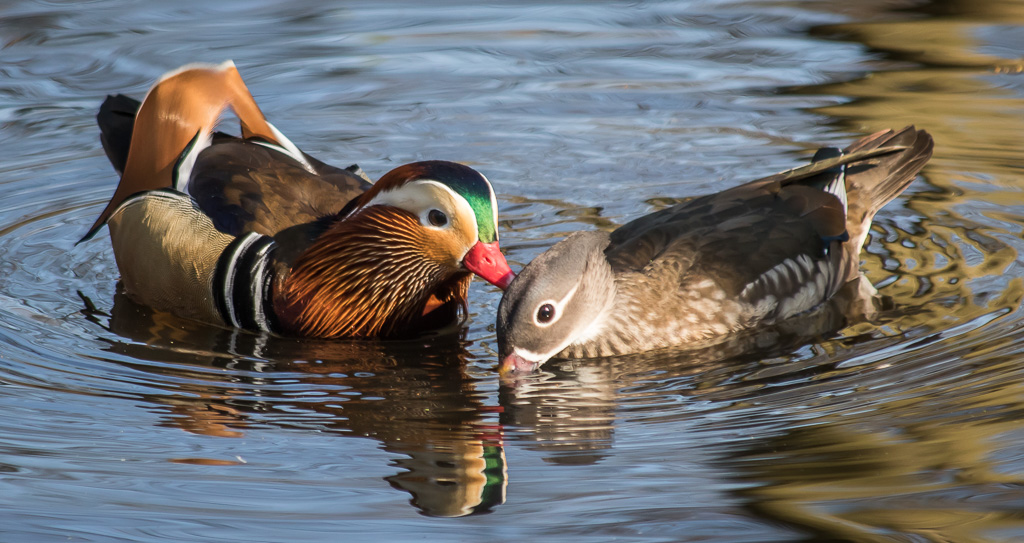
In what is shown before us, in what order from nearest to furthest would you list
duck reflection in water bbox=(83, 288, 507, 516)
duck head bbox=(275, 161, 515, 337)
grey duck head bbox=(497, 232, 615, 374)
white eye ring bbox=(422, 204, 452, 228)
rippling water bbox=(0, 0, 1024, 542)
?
rippling water bbox=(0, 0, 1024, 542) < duck reflection in water bbox=(83, 288, 507, 516) < grey duck head bbox=(497, 232, 615, 374) < white eye ring bbox=(422, 204, 452, 228) < duck head bbox=(275, 161, 515, 337)

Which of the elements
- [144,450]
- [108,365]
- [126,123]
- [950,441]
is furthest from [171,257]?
[950,441]

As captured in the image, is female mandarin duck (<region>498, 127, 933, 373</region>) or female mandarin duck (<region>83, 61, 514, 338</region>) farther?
female mandarin duck (<region>83, 61, 514, 338</region>)

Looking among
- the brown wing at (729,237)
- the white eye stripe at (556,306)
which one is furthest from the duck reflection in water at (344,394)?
the brown wing at (729,237)

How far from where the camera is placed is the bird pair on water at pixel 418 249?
504cm

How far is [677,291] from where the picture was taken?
520 centimetres

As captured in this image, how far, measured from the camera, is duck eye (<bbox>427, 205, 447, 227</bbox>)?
16.8 feet

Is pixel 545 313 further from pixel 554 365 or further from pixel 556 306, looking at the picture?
pixel 554 365

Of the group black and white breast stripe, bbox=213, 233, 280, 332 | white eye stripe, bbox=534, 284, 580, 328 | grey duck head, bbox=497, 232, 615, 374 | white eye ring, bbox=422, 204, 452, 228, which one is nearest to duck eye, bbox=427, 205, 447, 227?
white eye ring, bbox=422, 204, 452, 228

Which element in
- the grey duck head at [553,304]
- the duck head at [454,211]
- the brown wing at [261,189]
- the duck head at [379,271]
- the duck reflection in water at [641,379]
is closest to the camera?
the duck reflection in water at [641,379]

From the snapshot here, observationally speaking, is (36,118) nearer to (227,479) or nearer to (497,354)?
(497,354)

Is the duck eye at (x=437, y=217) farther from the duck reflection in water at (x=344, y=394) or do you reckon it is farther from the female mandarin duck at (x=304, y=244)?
the duck reflection in water at (x=344, y=394)

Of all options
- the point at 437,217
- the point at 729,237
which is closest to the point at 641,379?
the point at 729,237

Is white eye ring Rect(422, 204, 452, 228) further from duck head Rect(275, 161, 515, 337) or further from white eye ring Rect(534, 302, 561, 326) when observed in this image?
white eye ring Rect(534, 302, 561, 326)

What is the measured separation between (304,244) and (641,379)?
1624 mm
